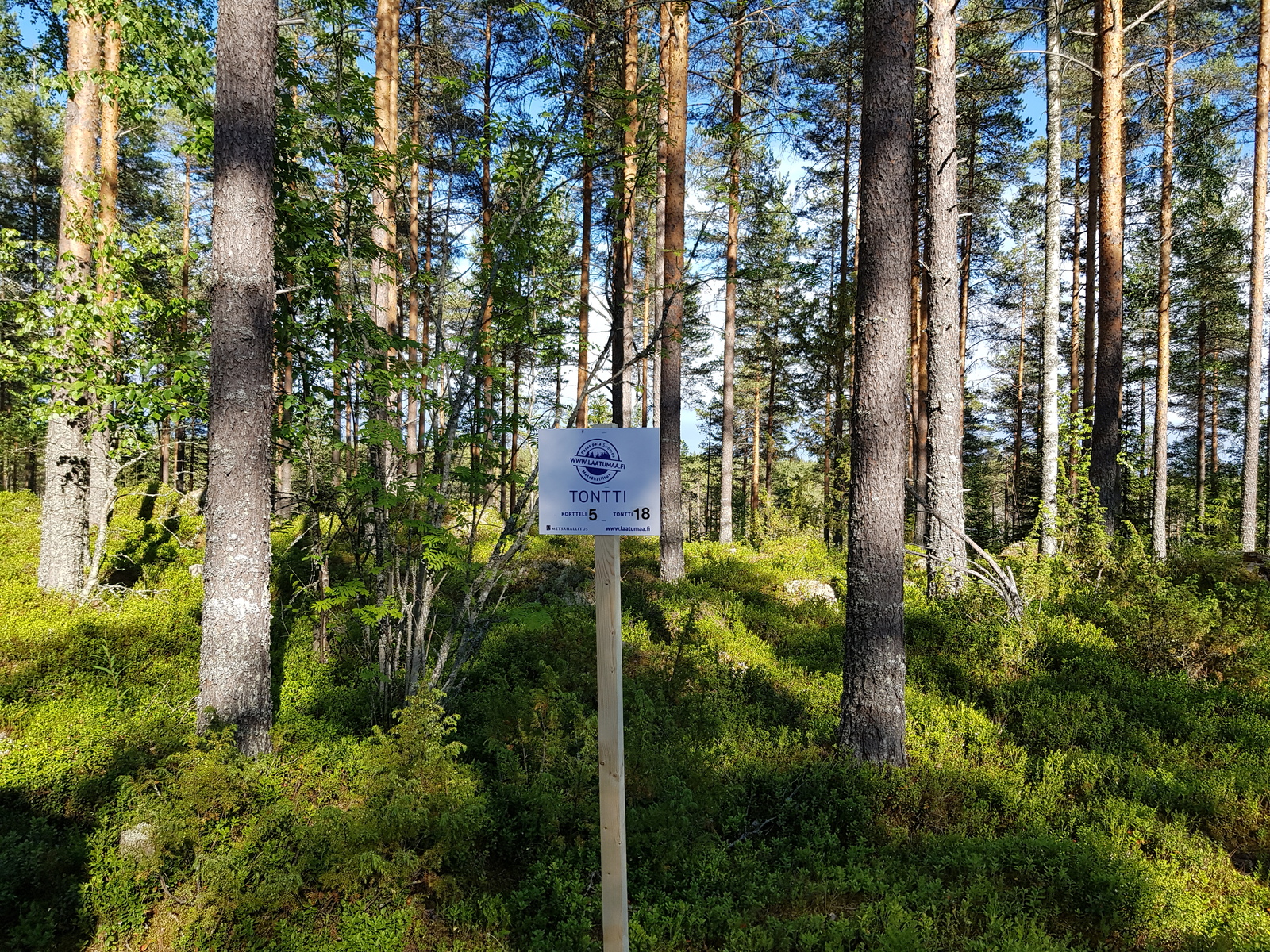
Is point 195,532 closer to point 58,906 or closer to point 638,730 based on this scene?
point 58,906

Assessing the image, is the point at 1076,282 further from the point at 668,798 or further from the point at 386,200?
the point at 668,798

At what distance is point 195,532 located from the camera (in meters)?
10.6

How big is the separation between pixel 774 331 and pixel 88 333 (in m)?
21.4

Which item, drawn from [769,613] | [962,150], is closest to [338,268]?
[769,613]

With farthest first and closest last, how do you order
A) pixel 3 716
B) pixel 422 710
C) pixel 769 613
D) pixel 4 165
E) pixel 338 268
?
pixel 4 165
pixel 769 613
pixel 338 268
pixel 3 716
pixel 422 710

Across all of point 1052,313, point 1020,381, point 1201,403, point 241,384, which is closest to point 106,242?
point 241,384

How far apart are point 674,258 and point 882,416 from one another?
6.22 m

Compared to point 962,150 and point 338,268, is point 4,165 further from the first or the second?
point 962,150

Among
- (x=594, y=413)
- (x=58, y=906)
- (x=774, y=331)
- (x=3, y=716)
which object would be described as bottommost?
(x=58, y=906)

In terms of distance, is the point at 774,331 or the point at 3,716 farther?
the point at 774,331

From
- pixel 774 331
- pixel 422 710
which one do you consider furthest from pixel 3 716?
pixel 774 331

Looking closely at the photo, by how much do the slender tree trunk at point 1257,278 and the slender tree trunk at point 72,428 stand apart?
2123cm

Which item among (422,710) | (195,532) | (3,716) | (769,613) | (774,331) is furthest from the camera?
(774,331)

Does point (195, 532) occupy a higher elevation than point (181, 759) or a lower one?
higher
